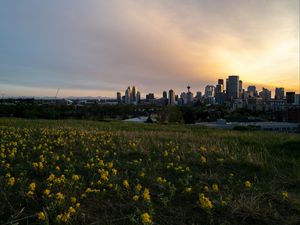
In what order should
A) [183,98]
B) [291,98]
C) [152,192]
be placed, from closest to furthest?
[152,192] < [291,98] < [183,98]

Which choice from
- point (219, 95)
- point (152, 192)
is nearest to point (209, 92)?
point (219, 95)

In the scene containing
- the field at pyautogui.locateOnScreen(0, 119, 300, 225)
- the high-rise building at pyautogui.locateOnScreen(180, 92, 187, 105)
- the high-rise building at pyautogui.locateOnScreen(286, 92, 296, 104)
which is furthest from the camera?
the high-rise building at pyautogui.locateOnScreen(180, 92, 187, 105)

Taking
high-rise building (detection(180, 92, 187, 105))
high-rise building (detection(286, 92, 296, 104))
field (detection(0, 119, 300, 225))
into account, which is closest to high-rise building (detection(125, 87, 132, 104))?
high-rise building (detection(180, 92, 187, 105))

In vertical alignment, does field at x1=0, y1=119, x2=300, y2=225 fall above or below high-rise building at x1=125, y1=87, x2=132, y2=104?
below

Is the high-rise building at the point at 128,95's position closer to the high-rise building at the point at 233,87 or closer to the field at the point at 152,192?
the high-rise building at the point at 233,87

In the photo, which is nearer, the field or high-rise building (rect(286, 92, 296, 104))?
the field

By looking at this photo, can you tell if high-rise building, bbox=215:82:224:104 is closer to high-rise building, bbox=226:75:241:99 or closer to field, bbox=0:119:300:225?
high-rise building, bbox=226:75:241:99

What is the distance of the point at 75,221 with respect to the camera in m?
3.12

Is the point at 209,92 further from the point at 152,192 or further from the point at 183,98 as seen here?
the point at 152,192

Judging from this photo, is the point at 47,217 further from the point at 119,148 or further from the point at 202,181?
the point at 119,148

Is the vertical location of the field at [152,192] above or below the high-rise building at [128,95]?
below

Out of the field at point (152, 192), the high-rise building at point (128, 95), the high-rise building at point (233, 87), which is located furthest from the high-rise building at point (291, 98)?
the field at point (152, 192)

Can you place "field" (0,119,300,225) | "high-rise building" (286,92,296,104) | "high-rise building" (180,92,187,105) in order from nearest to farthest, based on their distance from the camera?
"field" (0,119,300,225), "high-rise building" (286,92,296,104), "high-rise building" (180,92,187,105)


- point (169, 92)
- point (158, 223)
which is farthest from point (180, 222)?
point (169, 92)
